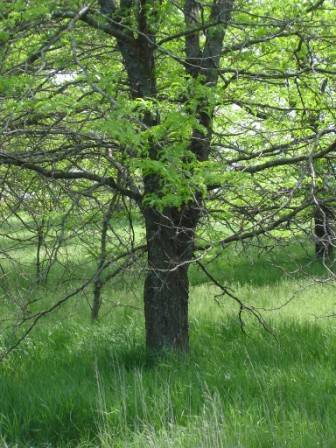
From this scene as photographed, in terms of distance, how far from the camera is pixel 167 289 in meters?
5.98

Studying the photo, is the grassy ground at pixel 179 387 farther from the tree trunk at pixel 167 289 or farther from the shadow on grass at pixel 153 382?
the tree trunk at pixel 167 289

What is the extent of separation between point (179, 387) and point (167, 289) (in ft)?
3.96

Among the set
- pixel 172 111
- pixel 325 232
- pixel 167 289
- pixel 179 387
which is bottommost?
pixel 179 387

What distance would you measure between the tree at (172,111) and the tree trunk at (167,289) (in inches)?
0.4

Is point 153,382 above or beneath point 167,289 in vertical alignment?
beneath

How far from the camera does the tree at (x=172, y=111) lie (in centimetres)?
464

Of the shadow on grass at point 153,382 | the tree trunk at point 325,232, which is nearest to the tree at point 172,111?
the tree trunk at point 325,232

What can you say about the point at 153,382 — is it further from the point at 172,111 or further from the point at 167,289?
the point at 172,111

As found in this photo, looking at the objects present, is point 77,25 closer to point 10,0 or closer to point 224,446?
point 10,0

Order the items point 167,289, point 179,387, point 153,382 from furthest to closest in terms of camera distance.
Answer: point 167,289 < point 153,382 < point 179,387

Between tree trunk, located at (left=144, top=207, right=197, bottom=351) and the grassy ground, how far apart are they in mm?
244

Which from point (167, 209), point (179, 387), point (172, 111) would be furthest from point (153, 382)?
point (172, 111)

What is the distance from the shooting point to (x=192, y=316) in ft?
26.2

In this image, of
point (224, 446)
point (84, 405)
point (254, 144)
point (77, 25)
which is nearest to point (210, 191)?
point (254, 144)
